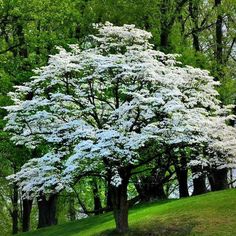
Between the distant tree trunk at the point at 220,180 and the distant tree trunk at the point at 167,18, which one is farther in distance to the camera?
the distant tree trunk at the point at 220,180

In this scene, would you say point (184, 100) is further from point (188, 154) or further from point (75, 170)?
point (75, 170)

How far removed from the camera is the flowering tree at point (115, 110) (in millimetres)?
13320

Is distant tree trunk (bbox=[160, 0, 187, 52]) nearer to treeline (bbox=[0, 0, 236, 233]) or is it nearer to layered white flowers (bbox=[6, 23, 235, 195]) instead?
treeline (bbox=[0, 0, 236, 233])

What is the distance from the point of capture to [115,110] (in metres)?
13.8

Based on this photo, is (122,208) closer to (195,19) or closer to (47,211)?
(47,211)

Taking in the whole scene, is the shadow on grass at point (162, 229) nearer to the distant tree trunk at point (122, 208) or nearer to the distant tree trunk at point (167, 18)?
the distant tree trunk at point (122, 208)

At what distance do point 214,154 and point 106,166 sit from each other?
5307mm

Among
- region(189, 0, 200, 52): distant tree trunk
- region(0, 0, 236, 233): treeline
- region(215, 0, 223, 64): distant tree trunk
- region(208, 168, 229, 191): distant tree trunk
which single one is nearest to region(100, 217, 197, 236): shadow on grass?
region(0, 0, 236, 233): treeline

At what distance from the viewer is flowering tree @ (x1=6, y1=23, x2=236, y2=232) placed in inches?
524

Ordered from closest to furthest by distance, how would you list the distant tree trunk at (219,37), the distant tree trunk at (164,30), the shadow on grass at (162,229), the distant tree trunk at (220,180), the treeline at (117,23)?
1. the shadow on grass at (162,229)
2. the treeline at (117,23)
3. the distant tree trunk at (164,30)
4. the distant tree trunk at (220,180)
5. the distant tree trunk at (219,37)

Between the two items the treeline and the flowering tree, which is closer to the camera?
the flowering tree

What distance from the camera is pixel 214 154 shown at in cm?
1744

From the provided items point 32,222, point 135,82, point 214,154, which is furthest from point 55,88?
point 32,222

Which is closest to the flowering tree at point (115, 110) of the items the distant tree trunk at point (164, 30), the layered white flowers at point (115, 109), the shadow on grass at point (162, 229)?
the layered white flowers at point (115, 109)
